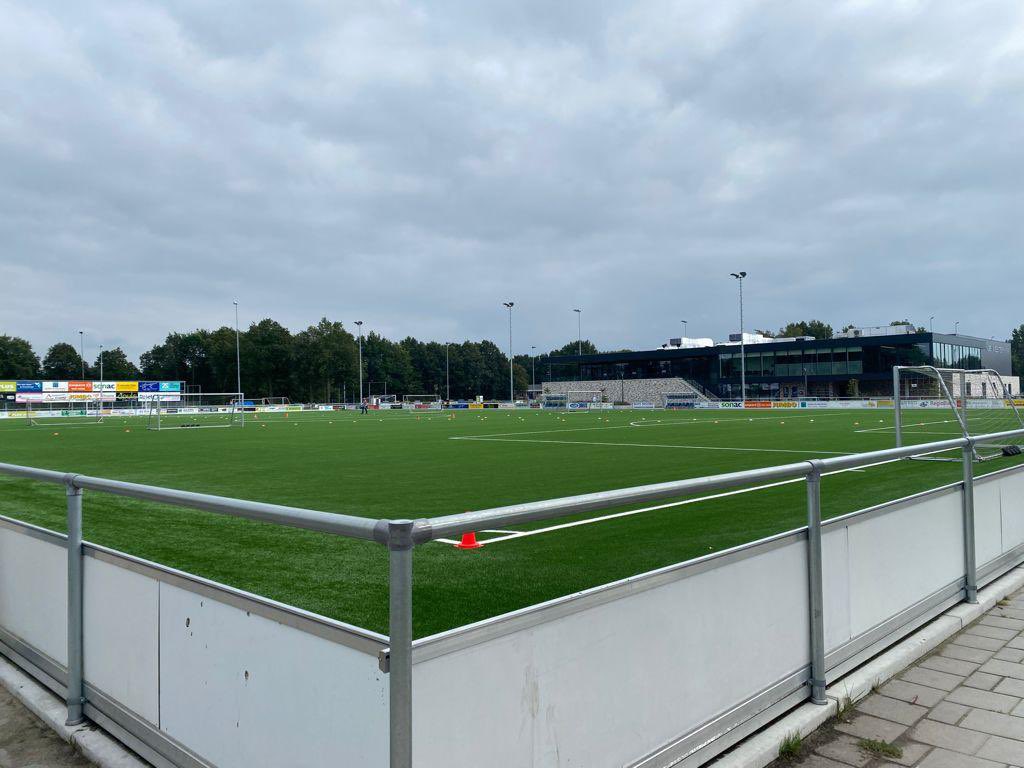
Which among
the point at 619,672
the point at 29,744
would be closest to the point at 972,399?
the point at 619,672

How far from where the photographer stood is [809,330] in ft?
560

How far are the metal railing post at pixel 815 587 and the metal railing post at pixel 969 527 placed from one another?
2.47 meters

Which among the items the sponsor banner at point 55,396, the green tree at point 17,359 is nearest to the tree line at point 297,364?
the green tree at point 17,359

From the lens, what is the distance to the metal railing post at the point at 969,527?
5555 mm

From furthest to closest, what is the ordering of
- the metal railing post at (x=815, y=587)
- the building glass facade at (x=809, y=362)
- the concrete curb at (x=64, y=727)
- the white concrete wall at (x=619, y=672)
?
the building glass facade at (x=809, y=362)
the metal railing post at (x=815, y=587)
the concrete curb at (x=64, y=727)
the white concrete wall at (x=619, y=672)

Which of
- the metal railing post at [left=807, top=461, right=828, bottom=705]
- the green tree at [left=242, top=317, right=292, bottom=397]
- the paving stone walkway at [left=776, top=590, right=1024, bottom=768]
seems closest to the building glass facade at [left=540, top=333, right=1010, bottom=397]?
the green tree at [left=242, top=317, right=292, bottom=397]

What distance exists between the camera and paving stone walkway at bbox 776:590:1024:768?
11.1ft

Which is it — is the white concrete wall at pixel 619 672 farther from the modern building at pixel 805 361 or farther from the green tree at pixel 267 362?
the green tree at pixel 267 362

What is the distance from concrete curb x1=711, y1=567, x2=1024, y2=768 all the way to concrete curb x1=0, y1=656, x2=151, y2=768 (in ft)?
8.55

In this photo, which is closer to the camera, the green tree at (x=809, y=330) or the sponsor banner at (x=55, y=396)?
the sponsor banner at (x=55, y=396)

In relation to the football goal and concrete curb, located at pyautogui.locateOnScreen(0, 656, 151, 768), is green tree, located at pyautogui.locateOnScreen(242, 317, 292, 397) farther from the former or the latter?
concrete curb, located at pyautogui.locateOnScreen(0, 656, 151, 768)

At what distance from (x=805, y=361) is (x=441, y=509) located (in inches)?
3532

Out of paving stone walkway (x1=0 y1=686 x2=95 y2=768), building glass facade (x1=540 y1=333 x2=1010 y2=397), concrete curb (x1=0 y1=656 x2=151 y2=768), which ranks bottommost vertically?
paving stone walkway (x1=0 y1=686 x2=95 y2=768)

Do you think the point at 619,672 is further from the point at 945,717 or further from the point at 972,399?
the point at 972,399
